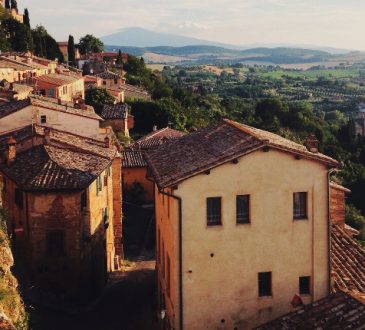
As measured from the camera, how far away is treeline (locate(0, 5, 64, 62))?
79794 mm

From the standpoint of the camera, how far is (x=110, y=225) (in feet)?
93.0

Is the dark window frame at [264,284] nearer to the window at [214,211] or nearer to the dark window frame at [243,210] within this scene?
the dark window frame at [243,210]

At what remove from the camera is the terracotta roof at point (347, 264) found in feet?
63.4

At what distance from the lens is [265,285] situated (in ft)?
60.9

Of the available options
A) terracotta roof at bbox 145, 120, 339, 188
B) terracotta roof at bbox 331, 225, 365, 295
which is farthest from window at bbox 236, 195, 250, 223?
terracotta roof at bbox 331, 225, 365, 295

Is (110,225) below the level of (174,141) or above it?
below

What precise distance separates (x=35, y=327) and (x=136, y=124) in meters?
42.3

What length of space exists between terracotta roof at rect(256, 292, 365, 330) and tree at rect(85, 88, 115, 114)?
1769 inches

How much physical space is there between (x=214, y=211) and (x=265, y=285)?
8.98 feet

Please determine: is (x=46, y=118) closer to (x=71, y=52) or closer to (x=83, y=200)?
(x=83, y=200)

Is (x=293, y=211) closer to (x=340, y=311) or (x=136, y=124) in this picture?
(x=340, y=311)

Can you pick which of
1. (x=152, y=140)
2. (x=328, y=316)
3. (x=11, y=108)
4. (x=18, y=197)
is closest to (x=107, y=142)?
(x=11, y=108)

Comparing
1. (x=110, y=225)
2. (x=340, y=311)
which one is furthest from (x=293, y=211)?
(x=110, y=225)

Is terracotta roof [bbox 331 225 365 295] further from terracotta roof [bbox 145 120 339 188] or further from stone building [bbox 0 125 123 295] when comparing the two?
stone building [bbox 0 125 123 295]
